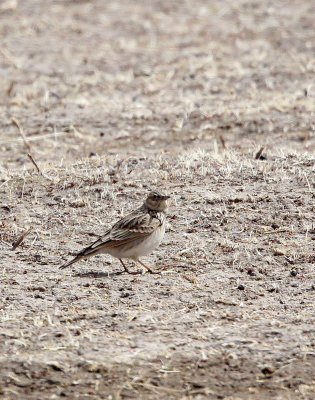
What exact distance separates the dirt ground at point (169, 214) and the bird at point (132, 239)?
271mm

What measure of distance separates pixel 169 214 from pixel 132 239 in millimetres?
1400

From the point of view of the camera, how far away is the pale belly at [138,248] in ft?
27.0

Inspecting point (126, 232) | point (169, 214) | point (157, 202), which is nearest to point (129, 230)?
point (126, 232)

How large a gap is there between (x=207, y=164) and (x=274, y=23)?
9.92 meters

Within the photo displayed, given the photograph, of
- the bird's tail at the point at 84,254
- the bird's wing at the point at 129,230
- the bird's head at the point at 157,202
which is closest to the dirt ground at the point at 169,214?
the bird's tail at the point at 84,254

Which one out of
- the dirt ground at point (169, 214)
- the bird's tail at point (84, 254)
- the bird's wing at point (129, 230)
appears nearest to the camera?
the dirt ground at point (169, 214)

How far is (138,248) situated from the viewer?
823cm

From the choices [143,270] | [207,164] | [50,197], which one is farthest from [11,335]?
[207,164]

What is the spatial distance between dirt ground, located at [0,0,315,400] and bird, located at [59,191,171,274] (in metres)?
0.27

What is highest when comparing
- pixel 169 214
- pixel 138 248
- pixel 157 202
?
pixel 157 202

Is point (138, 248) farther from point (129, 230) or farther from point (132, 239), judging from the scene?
point (129, 230)

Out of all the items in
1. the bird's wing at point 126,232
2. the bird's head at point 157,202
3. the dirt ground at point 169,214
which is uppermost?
the bird's head at point 157,202

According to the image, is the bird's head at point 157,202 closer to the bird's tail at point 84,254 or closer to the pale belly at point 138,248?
the pale belly at point 138,248

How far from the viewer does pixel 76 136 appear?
13.3m
